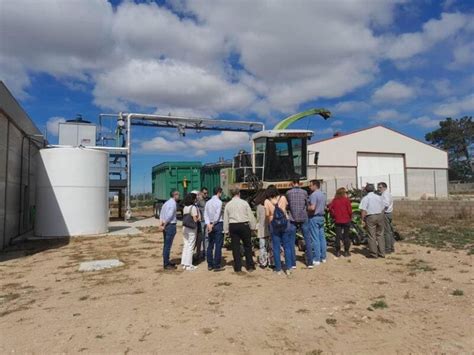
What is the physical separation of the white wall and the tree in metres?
31.0

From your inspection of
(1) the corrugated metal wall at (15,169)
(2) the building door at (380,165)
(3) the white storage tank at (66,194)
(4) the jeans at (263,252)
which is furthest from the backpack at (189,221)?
(2) the building door at (380,165)

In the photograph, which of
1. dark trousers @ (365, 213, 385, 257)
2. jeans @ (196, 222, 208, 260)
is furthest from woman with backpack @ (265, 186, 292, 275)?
dark trousers @ (365, 213, 385, 257)

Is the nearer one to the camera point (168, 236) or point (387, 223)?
point (168, 236)

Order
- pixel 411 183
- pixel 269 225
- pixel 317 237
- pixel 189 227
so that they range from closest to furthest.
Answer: pixel 269 225, pixel 189 227, pixel 317 237, pixel 411 183

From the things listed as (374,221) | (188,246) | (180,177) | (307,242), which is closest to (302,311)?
(307,242)

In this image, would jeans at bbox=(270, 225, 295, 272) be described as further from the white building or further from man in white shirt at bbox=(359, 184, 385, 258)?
the white building

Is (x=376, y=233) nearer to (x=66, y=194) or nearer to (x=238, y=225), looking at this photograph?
(x=238, y=225)

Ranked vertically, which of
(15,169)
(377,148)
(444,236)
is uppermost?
(377,148)

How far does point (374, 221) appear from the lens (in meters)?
9.57

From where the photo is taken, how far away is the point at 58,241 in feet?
46.6

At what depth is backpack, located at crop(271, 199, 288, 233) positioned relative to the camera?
8.16 metres

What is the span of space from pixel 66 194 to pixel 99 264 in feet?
21.7

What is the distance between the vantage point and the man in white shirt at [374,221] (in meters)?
9.55

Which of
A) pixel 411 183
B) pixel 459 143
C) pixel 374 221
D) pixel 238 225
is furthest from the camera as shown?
pixel 459 143
